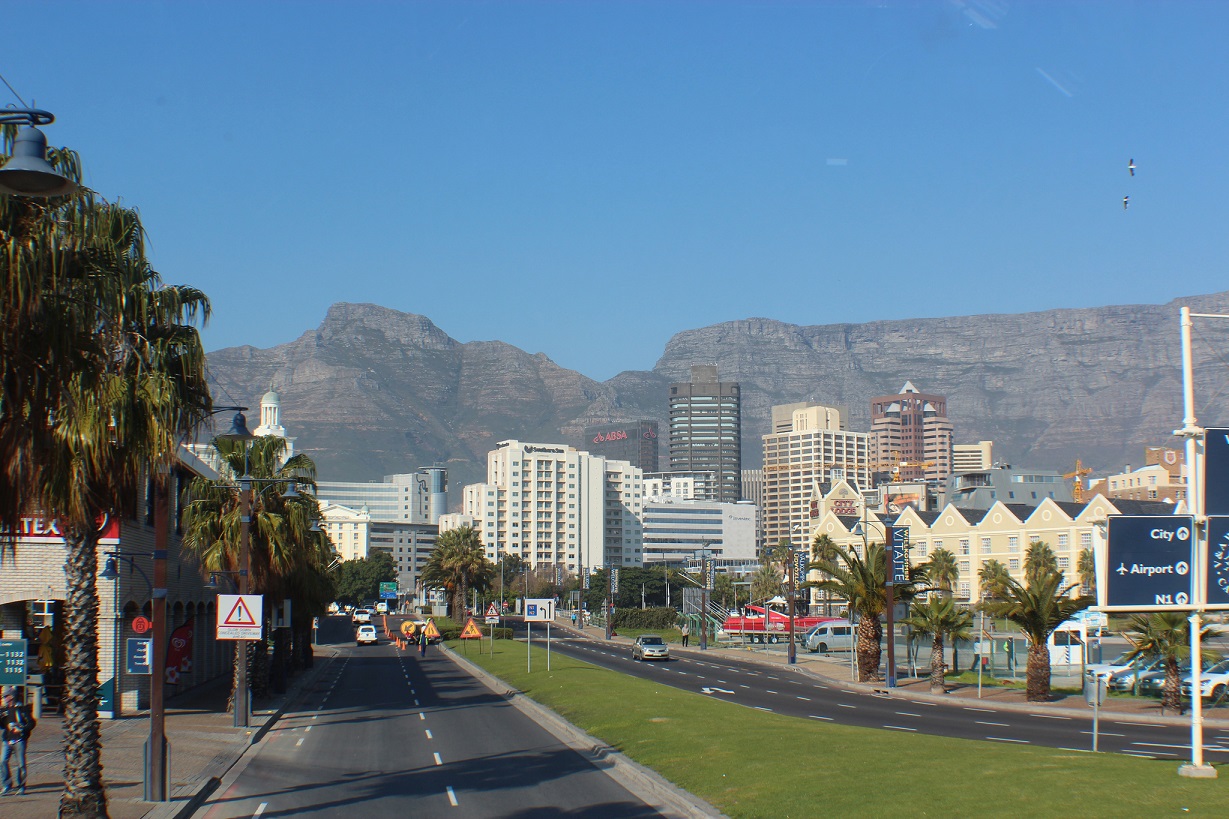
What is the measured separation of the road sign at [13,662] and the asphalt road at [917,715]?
20802 mm

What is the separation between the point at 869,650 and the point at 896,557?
5656 millimetres

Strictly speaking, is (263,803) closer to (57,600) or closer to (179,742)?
(179,742)

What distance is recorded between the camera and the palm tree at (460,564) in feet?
345

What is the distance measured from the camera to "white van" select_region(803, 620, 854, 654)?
254 feet

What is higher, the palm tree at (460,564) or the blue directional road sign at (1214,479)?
the blue directional road sign at (1214,479)

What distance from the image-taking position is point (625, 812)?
58.7 feet

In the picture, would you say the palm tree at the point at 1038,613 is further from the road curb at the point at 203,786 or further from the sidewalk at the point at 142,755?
the sidewalk at the point at 142,755

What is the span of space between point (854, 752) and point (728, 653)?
57003 mm

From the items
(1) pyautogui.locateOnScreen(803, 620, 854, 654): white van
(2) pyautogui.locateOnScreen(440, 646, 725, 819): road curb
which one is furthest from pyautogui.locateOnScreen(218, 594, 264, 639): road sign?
(1) pyautogui.locateOnScreen(803, 620, 854, 654): white van

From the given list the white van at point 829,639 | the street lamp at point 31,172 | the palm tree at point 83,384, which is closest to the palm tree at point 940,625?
the white van at point 829,639

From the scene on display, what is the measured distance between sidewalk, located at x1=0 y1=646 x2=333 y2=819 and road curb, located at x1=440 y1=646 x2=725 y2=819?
24.9ft

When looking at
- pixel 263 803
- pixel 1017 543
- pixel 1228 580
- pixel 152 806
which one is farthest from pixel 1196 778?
pixel 1017 543

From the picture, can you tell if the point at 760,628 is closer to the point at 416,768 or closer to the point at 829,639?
the point at 829,639

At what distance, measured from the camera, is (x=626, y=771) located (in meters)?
22.2
